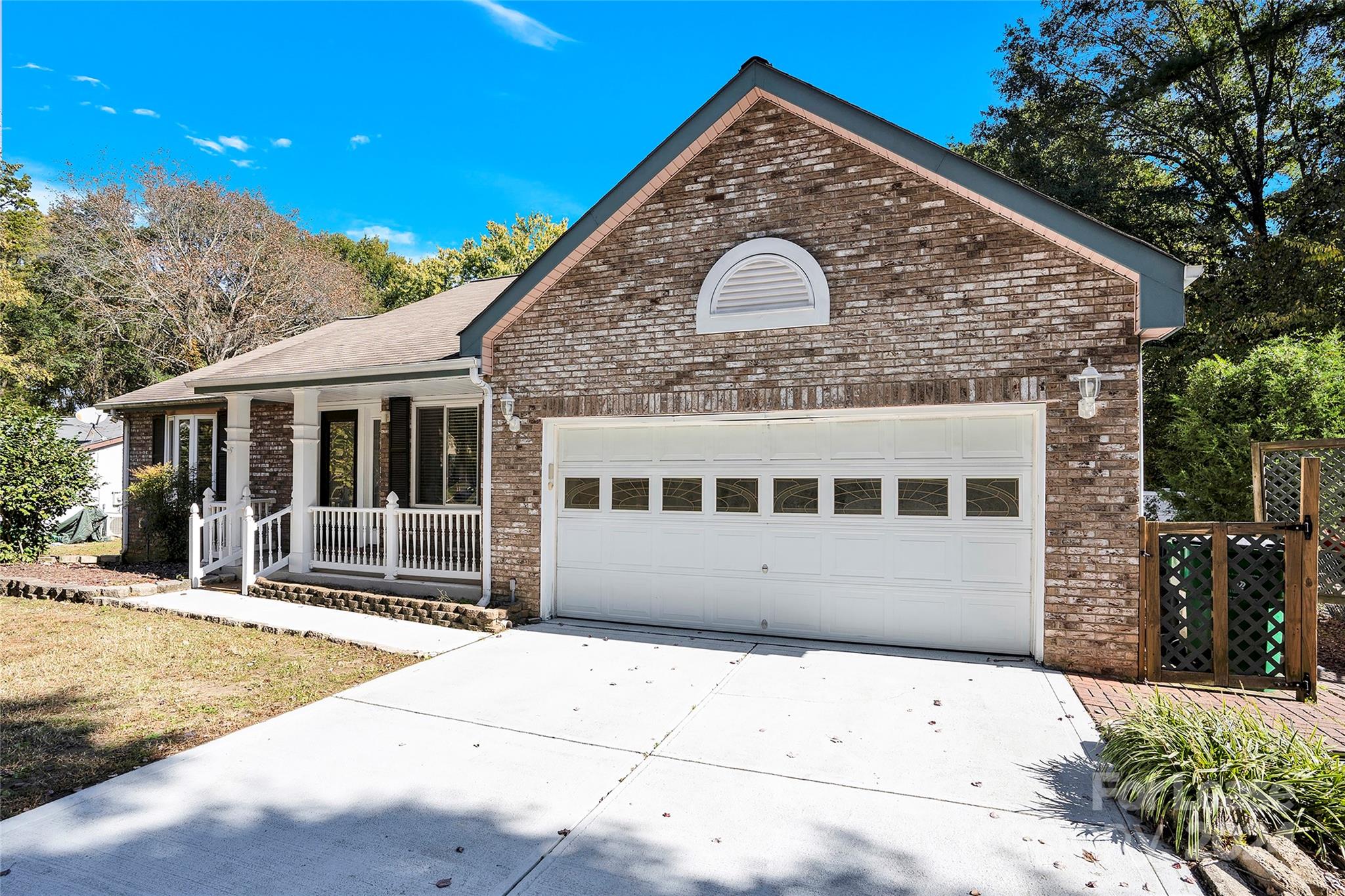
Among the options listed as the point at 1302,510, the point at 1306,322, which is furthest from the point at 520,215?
the point at 1302,510

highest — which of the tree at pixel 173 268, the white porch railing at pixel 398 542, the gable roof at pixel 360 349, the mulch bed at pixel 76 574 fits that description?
the tree at pixel 173 268

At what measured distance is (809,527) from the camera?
25.0ft

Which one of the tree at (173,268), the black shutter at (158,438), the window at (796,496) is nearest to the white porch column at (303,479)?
the black shutter at (158,438)

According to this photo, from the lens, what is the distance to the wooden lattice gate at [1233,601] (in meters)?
5.70

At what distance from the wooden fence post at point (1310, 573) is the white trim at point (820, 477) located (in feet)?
6.12

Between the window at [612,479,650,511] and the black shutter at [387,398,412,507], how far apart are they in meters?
4.51

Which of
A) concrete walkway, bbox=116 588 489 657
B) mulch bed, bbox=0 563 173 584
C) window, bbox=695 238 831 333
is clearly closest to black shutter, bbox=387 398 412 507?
concrete walkway, bbox=116 588 489 657

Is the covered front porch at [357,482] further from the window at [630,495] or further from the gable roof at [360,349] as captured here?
the window at [630,495]

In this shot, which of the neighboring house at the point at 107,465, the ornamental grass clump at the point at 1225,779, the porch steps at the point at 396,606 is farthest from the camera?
the neighboring house at the point at 107,465

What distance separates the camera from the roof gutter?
8602mm

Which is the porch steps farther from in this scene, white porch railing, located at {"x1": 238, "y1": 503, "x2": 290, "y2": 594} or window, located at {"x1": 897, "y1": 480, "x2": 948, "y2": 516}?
window, located at {"x1": 897, "y1": 480, "x2": 948, "y2": 516}

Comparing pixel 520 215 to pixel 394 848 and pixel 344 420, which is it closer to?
pixel 344 420

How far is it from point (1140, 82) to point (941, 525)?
14831 mm

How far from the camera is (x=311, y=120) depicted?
78.8 ft
